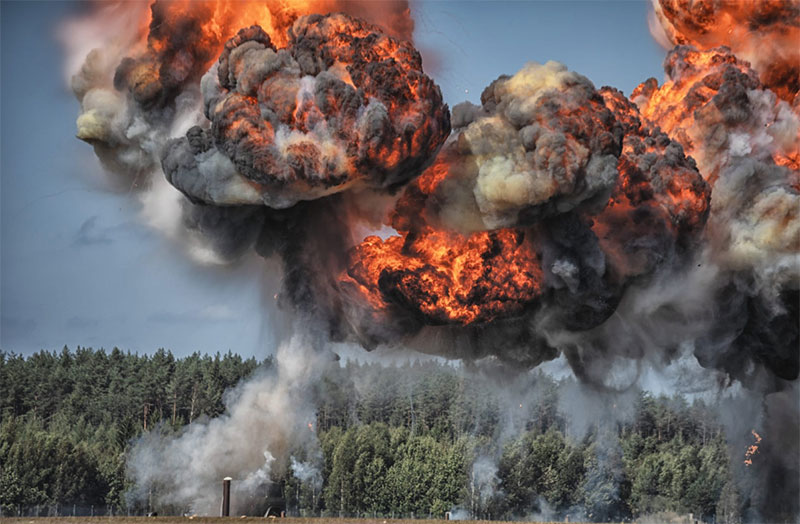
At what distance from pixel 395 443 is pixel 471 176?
78.3 metres

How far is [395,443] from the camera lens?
407 feet

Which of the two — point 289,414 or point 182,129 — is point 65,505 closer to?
point 289,414

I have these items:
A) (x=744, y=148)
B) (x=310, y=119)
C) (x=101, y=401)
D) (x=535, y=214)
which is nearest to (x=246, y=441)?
(x=535, y=214)

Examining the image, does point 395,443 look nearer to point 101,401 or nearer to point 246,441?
point 101,401

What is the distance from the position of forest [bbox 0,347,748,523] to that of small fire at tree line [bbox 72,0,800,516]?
46086 millimetres

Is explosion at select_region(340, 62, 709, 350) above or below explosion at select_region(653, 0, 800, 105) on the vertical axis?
below

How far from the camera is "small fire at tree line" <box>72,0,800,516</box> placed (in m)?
46.8

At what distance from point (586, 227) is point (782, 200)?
12.4 meters

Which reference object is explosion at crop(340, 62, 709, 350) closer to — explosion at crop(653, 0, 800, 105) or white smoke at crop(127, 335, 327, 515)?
white smoke at crop(127, 335, 327, 515)

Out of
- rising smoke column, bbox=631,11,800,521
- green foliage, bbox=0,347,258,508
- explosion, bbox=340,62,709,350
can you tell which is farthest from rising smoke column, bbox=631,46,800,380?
green foliage, bbox=0,347,258,508

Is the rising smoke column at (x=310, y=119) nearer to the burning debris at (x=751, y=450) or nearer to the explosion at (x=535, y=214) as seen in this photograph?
the explosion at (x=535, y=214)

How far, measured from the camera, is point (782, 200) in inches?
2205

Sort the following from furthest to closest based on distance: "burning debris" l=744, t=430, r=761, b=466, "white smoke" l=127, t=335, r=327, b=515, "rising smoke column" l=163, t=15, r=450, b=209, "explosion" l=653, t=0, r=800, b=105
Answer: "burning debris" l=744, t=430, r=761, b=466, "white smoke" l=127, t=335, r=327, b=515, "explosion" l=653, t=0, r=800, b=105, "rising smoke column" l=163, t=15, r=450, b=209

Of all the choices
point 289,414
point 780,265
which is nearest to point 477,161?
point 780,265
